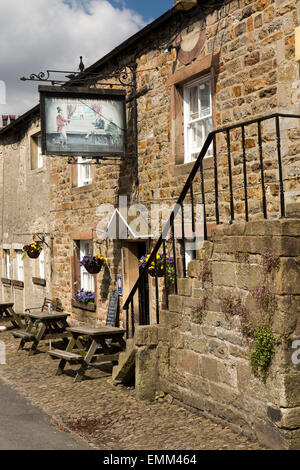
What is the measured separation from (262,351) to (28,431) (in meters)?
2.61

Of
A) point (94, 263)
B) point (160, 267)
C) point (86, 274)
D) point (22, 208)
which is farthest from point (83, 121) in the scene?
point (22, 208)

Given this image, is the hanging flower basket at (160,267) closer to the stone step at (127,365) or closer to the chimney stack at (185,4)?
the stone step at (127,365)

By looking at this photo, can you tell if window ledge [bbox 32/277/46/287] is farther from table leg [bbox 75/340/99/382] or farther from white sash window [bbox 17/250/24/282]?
table leg [bbox 75/340/99/382]

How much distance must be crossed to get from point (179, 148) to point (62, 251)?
5.29 meters

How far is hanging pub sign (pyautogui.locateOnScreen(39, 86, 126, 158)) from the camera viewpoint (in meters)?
A: 9.39

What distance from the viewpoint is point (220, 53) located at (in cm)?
786

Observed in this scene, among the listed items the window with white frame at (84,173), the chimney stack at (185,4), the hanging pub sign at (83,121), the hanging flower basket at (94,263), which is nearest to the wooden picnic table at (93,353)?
the hanging flower basket at (94,263)

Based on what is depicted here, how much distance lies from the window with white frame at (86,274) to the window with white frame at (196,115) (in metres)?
4.14

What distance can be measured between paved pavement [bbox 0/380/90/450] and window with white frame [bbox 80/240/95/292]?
506cm

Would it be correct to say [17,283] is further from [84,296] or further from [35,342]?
[35,342]

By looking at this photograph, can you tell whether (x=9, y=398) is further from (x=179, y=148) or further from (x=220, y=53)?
(x=220, y=53)

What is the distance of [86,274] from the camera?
12.3 metres

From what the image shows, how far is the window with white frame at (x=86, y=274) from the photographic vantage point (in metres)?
12.1
